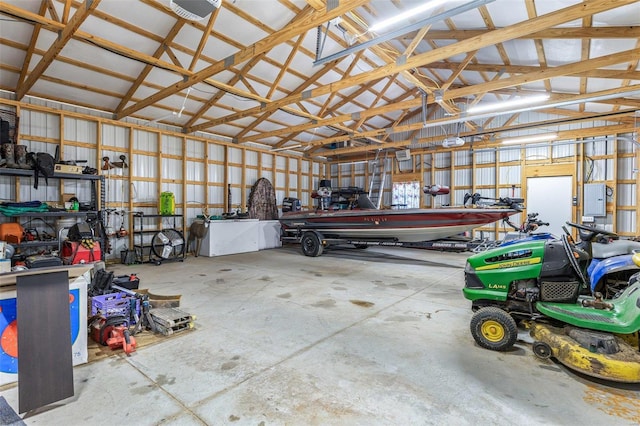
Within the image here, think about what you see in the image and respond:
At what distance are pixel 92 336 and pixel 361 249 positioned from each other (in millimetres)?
7621

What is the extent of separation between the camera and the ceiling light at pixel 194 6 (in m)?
2.89

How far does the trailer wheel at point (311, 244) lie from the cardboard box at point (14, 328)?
6.30m

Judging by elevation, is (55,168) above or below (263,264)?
above

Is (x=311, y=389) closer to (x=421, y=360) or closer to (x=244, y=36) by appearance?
(x=421, y=360)

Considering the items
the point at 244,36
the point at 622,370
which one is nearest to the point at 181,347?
the point at 622,370

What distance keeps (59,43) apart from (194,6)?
3083 millimetres

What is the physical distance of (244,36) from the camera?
19.7 feet

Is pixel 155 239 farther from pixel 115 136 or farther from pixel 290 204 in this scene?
pixel 290 204

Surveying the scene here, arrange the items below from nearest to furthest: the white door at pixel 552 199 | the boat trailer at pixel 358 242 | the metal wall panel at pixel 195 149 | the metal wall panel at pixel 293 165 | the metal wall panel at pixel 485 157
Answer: the boat trailer at pixel 358 242, the white door at pixel 552 199, the metal wall panel at pixel 195 149, the metal wall panel at pixel 485 157, the metal wall panel at pixel 293 165

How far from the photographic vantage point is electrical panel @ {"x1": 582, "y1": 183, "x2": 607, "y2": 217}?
810cm

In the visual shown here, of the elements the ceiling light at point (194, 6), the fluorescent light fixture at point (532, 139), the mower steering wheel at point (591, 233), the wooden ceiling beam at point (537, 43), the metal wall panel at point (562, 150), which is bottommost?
the mower steering wheel at point (591, 233)

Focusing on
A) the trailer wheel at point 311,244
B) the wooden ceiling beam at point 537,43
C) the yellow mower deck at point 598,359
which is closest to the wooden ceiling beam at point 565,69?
the wooden ceiling beam at point 537,43

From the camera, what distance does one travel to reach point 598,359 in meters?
2.14

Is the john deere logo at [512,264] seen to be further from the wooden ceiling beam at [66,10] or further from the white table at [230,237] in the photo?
the white table at [230,237]
